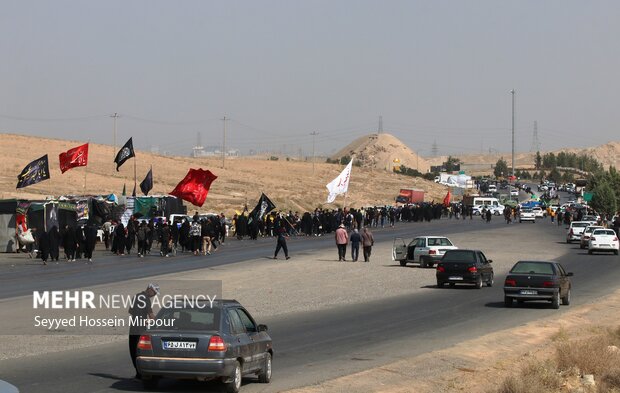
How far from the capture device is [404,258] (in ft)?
137

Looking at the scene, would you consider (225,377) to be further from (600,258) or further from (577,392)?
(600,258)

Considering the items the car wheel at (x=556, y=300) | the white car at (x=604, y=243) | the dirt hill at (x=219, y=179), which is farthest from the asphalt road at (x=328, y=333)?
the dirt hill at (x=219, y=179)

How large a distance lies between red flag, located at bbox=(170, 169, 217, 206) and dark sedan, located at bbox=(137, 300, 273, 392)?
1386 inches

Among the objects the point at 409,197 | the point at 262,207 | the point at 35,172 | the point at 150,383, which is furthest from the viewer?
the point at 409,197

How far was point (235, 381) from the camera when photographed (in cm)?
1350

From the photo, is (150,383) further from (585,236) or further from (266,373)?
(585,236)

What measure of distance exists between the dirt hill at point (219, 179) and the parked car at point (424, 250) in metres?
39.7

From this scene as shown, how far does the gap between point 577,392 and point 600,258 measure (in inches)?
1342

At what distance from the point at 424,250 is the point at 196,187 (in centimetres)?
1317

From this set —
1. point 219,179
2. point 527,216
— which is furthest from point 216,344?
point 219,179

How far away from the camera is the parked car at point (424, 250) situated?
1607 inches

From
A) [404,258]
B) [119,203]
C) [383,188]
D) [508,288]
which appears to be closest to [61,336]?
[508,288]

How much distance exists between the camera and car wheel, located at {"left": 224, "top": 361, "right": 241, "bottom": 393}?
44.1 ft

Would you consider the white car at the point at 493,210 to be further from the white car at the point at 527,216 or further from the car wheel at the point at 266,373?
the car wheel at the point at 266,373
